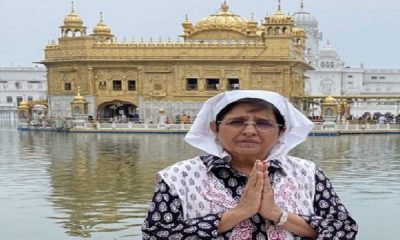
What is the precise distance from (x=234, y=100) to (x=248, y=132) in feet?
0.44

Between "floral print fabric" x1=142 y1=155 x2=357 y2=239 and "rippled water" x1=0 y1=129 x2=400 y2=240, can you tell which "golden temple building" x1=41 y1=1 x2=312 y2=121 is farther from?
"floral print fabric" x1=142 y1=155 x2=357 y2=239

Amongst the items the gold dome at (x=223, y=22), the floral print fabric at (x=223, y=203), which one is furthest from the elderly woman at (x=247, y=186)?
the gold dome at (x=223, y=22)

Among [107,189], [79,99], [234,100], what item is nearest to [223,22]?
[79,99]

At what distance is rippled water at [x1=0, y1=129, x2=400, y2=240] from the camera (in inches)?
279

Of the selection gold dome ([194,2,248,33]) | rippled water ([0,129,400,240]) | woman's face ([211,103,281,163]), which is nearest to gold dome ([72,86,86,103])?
gold dome ([194,2,248,33])

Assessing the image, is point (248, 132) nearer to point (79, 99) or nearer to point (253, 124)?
point (253, 124)

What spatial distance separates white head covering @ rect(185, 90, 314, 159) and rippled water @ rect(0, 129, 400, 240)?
13.6ft

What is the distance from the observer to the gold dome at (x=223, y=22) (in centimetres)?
3678

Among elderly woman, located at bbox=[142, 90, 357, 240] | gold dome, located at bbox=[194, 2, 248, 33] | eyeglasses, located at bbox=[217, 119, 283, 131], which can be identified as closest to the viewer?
elderly woman, located at bbox=[142, 90, 357, 240]

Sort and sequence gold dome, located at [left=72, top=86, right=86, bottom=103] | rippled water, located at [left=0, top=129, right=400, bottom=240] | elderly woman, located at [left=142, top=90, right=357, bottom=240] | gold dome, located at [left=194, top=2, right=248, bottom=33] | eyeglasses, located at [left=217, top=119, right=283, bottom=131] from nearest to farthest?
elderly woman, located at [left=142, top=90, right=357, bottom=240]
eyeglasses, located at [left=217, top=119, right=283, bottom=131]
rippled water, located at [left=0, top=129, right=400, bottom=240]
gold dome, located at [left=72, top=86, right=86, bottom=103]
gold dome, located at [left=194, top=2, right=248, bottom=33]

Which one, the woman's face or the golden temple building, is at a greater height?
the golden temple building

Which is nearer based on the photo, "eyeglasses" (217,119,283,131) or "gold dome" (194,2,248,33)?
"eyeglasses" (217,119,283,131)

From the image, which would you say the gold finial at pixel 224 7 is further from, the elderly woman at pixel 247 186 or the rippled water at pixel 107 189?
Answer: the elderly woman at pixel 247 186

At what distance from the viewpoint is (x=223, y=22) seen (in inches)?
Result: 1455
